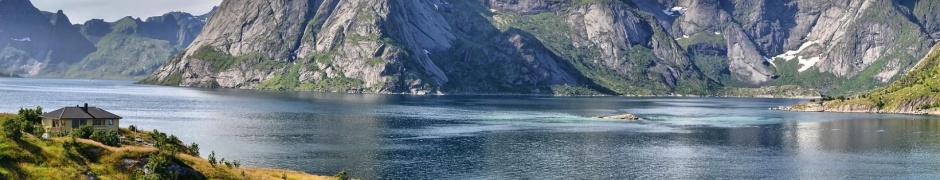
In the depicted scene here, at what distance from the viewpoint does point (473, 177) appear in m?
131

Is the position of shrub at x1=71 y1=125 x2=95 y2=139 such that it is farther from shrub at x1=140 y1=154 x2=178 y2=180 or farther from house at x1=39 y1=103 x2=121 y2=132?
shrub at x1=140 y1=154 x2=178 y2=180

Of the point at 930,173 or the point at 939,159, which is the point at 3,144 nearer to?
the point at 930,173

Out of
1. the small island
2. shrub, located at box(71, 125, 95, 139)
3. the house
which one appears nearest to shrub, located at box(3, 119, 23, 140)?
the small island

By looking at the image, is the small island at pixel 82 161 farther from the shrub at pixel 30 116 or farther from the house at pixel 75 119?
the house at pixel 75 119

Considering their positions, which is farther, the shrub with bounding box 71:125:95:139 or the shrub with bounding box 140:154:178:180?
the shrub with bounding box 71:125:95:139

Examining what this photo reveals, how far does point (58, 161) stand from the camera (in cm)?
7900

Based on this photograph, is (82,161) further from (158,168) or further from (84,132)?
(84,132)

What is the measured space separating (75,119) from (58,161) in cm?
3701

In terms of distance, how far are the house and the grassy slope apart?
2899 centimetres

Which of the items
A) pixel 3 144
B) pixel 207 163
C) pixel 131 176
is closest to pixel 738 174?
pixel 207 163

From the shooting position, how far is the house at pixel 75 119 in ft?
365

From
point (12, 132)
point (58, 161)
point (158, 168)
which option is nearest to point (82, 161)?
point (58, 161)

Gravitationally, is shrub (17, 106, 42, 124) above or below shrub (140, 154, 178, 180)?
above

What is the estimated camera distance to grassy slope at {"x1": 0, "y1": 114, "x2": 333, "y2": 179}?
75.6m
